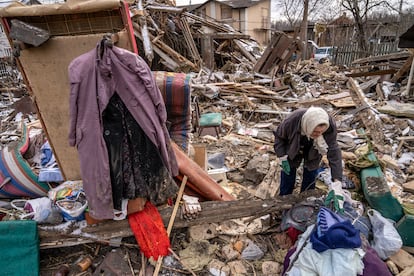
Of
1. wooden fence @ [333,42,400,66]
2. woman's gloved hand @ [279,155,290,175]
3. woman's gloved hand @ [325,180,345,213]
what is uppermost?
wooden fence @ [333,42,400,66]

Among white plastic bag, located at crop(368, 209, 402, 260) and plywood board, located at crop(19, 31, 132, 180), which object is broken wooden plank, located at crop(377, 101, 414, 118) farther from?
plywood board, located at crop(19, 31, 132, 180)

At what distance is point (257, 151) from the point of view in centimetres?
531

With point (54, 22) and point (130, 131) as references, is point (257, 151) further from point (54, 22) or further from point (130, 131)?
point (54, 22)

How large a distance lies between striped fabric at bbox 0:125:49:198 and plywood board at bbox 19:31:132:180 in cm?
38

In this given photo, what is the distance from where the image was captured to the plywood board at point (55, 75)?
8.01 feet

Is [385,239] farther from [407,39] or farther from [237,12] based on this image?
[237,12]

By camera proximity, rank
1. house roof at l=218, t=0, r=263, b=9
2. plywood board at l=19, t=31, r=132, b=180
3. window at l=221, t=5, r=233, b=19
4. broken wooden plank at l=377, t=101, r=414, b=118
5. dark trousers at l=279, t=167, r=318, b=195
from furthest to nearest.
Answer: window at l=221, t=5, r=233, b=19
house roof at l=218, t=0, r=263, b=9
broken wooden plank at l=377, t=101, r=414, b=118
dark trousers at l=279, t=167, r=318, b=195
plywood board at l=19, t=31, r=132, b=180

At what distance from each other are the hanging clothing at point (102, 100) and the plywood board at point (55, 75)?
1.53 ft

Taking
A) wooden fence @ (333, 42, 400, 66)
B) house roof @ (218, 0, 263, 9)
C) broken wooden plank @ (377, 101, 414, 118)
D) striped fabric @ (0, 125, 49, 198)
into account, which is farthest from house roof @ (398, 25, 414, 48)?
house roof @ (218, 0, 263, 9)

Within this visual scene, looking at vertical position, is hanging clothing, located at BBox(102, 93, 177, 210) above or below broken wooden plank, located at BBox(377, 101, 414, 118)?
above

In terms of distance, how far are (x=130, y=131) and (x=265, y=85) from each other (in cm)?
766

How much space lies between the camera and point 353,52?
14305mm

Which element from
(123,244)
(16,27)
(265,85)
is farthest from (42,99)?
(265,85)

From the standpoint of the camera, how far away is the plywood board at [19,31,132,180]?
96.1 inches
